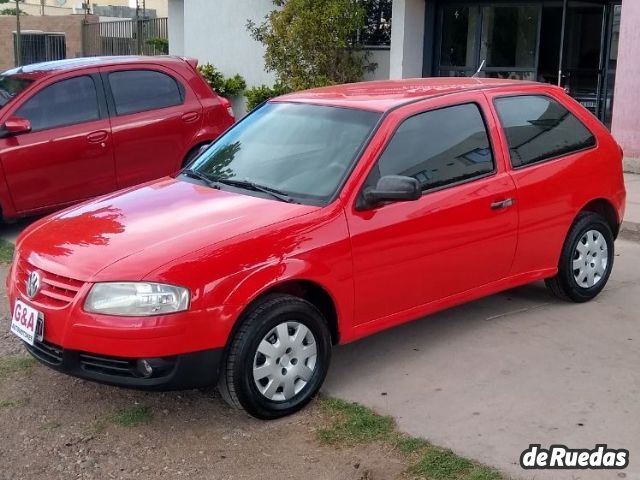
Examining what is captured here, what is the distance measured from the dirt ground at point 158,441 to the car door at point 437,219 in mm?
844

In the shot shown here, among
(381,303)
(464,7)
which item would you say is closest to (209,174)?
(381,303)

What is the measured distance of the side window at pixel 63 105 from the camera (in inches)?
329

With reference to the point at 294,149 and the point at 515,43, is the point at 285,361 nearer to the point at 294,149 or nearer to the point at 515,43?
the point at 294,149

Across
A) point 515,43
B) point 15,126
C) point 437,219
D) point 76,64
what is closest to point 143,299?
point 437,219

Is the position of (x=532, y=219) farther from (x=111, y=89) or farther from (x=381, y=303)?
(x=111, y=89)

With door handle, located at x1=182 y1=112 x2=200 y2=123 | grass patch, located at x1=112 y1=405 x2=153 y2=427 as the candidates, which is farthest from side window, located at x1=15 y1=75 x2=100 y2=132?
grass patch, located at x1=112 y1=405 x2=153 y2=427

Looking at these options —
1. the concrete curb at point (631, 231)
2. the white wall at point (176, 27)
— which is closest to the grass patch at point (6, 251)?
the concrete curb at point (631, 231)

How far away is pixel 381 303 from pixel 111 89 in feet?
16.6

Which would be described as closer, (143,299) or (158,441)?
(143,299)

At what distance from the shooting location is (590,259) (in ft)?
20.2

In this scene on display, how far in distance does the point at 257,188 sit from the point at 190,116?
14.8 feet

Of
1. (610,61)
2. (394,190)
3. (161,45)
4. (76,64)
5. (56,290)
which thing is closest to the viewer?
(56,290)

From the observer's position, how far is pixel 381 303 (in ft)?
15.9

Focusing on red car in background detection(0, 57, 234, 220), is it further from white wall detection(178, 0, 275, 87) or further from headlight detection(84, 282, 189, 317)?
white wall detection(178, 0, 275, 87)
